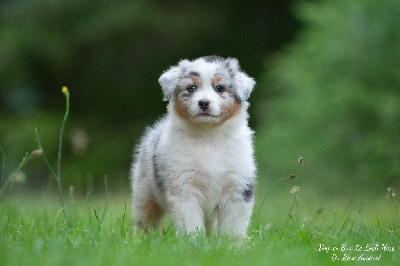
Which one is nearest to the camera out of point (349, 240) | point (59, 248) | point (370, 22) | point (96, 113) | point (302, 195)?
point (59, 248)

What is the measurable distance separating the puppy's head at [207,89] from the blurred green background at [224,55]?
5325 millimetres

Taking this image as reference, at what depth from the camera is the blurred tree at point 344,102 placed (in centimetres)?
1052

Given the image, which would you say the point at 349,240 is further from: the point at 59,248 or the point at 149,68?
the point at 149,68

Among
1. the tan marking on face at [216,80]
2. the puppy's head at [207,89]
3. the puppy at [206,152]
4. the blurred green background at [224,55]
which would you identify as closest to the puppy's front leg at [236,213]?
the puppy at [206,152]

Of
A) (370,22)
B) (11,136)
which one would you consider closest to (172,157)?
(370,22)

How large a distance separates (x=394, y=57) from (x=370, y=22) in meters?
0.81

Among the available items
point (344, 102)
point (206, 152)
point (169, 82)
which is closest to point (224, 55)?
point (344, 102)

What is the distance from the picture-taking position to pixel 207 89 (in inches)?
218

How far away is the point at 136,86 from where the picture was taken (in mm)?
17125

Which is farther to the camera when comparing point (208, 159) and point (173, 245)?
point (208, 159)

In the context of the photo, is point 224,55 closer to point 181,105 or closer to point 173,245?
point 181,105

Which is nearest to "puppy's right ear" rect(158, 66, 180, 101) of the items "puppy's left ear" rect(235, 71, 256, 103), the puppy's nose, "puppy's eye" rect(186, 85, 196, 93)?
"puppy's eye" rect(186, 85, 196, 93)

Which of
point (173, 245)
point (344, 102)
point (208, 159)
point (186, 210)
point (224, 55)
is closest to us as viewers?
point (173, 245)

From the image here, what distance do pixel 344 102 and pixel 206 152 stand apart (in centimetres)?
606
